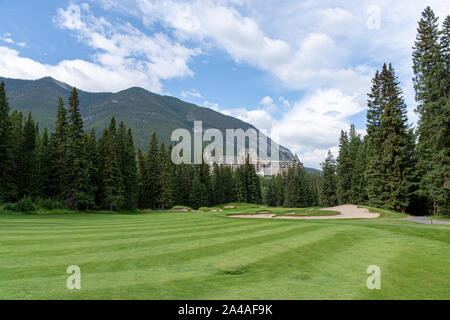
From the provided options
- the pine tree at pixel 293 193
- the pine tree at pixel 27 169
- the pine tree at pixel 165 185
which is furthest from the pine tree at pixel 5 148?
the pine tree at pixel 293 193

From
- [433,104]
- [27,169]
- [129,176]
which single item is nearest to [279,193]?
[129,176]

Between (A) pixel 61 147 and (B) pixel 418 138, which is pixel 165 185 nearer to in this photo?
(A) pixel 61 147

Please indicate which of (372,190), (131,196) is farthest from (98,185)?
(372,190)

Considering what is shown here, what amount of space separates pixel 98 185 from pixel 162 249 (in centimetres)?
4124

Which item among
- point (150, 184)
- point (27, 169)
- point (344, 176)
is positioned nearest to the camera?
point (27, 169)

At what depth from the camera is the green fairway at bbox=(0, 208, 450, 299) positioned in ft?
15.0

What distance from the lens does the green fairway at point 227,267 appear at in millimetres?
4582

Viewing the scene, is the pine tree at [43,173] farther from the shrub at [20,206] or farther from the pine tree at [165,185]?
the pine tree at [165,185]

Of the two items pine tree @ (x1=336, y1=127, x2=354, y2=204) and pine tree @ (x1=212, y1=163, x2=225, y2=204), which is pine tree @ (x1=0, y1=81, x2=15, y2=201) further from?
pine tree @ (x1=336, y1=127, x2=354, y2=204)

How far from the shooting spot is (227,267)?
6.43m

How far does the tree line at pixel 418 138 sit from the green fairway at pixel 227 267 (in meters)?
18.8

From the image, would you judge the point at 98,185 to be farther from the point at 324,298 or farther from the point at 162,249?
the point at 324,298

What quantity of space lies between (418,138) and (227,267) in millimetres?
33475
